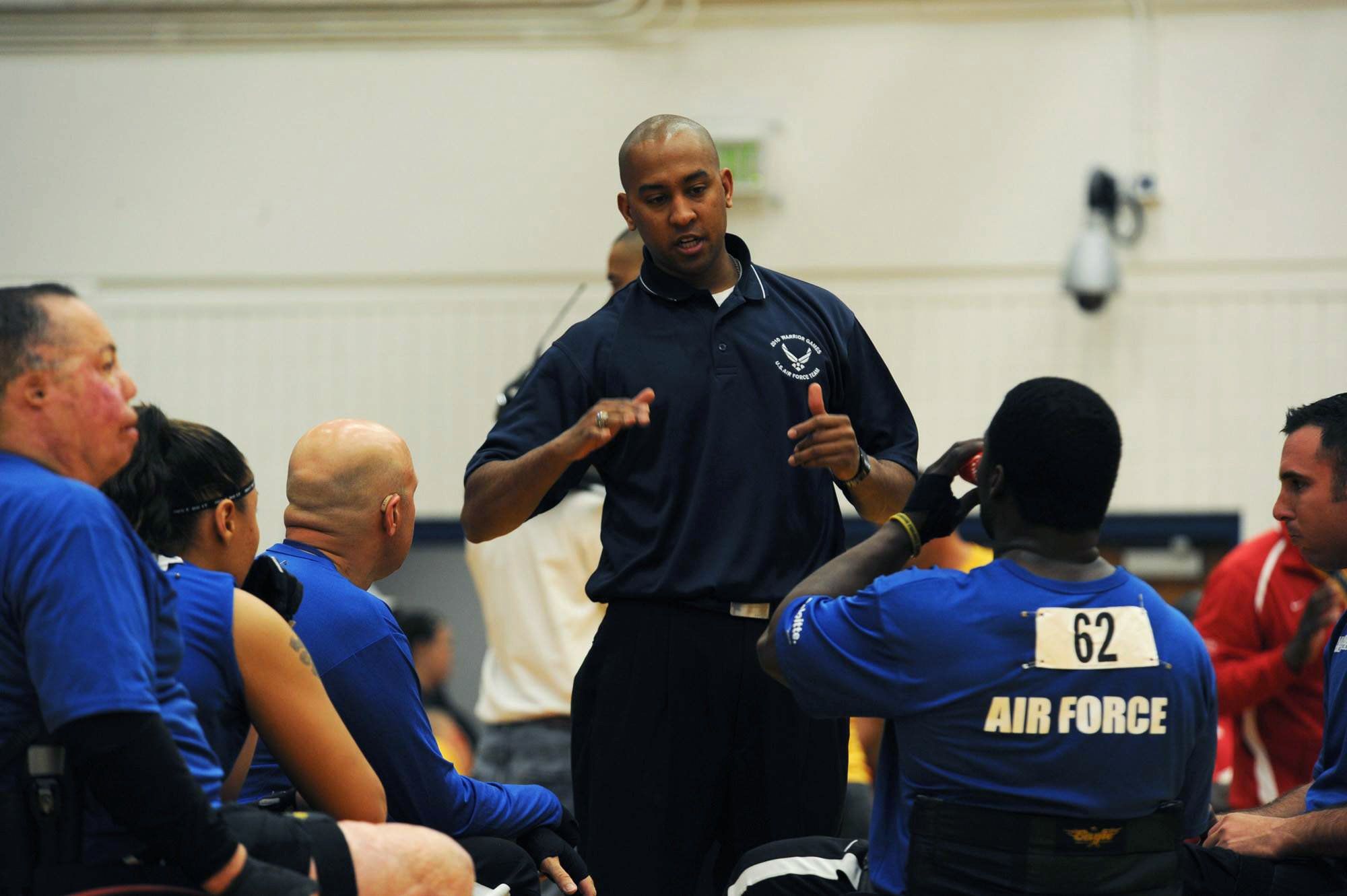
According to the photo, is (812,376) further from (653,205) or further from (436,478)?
(436,478)

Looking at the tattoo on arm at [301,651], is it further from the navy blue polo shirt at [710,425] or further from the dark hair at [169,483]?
the navy blue polo shirt at [710,425]

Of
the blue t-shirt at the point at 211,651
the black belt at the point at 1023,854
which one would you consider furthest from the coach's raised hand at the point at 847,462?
the blue t-shirt at the point at 211,651

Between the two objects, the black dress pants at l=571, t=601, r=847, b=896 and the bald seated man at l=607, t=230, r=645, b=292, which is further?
the bald seated man at l=607, t=230, r=645, b=292

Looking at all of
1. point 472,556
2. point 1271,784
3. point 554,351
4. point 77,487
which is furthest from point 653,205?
point 1271,784

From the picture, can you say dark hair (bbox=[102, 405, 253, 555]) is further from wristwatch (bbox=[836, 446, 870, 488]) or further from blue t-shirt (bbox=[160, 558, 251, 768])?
wristwatch (bbox=[836, 446, 870, 488])

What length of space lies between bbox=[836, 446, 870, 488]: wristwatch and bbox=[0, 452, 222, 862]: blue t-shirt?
48.5 inches

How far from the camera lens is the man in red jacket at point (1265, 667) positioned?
4645mm

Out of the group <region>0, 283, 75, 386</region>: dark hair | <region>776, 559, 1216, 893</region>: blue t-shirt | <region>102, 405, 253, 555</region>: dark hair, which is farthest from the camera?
<region>102, 405, 253, 555</region>: dark hair

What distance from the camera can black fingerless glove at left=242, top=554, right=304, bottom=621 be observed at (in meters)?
2.58

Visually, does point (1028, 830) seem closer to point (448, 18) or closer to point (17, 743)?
point (17, 743)

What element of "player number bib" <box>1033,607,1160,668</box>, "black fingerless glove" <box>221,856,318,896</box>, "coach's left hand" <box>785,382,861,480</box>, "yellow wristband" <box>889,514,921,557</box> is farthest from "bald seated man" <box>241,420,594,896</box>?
"player number bib" <box>1033,607,1160,668</box>

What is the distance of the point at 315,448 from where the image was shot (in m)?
2.96

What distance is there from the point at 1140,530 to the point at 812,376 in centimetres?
481

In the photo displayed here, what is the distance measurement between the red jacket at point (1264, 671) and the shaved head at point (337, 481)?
2.85 meters
